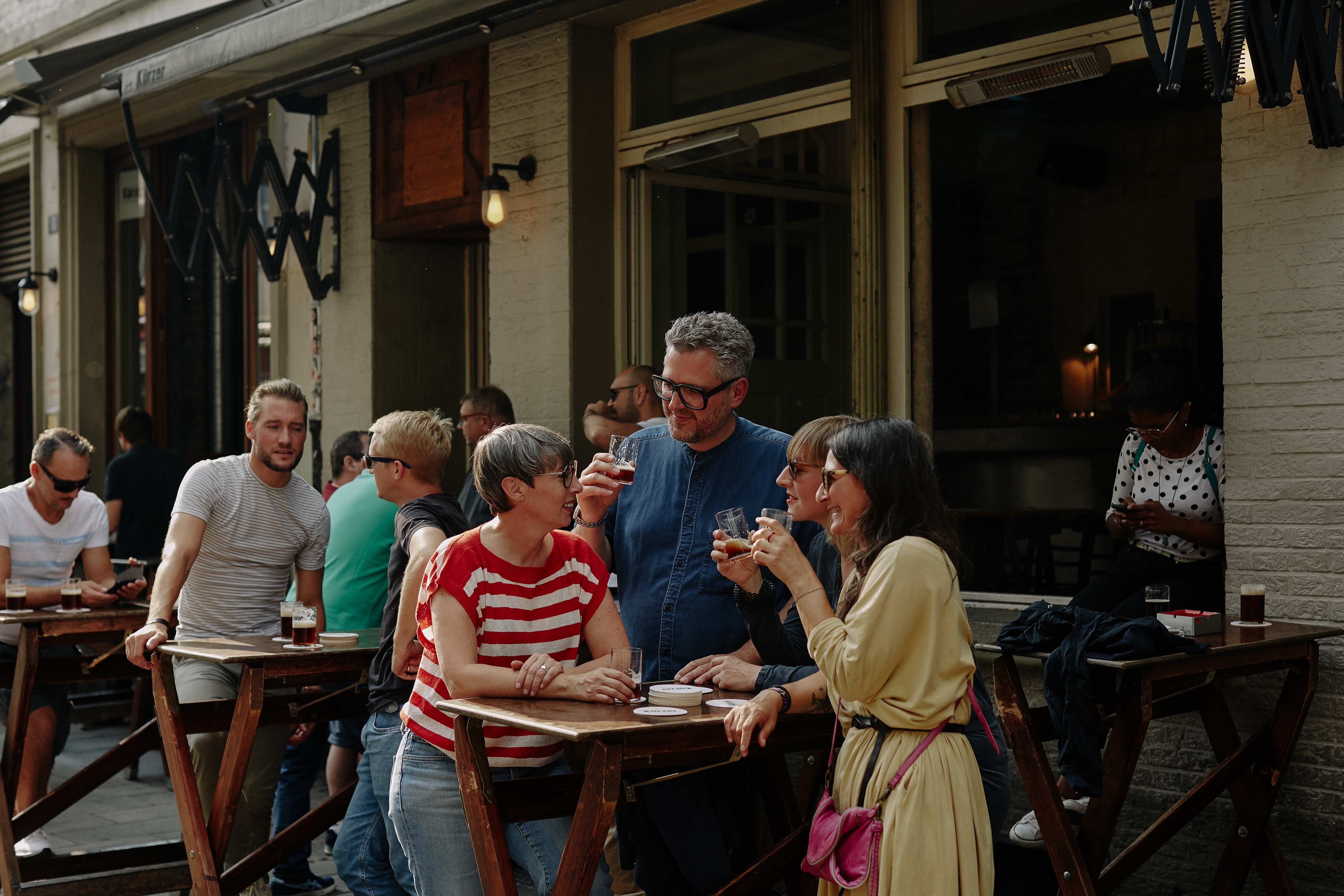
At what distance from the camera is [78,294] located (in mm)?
11242

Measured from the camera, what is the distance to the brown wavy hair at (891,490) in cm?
306

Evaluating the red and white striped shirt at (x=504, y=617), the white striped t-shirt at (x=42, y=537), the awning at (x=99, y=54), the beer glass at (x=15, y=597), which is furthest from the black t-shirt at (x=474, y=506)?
the awning at (x=99, y=54)

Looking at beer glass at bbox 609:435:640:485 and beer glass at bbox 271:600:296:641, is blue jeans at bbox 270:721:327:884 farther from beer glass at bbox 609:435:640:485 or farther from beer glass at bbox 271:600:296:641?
beer glass at bbox 609:435:640:485

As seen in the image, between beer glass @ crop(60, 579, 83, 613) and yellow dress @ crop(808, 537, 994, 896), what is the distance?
385 cm

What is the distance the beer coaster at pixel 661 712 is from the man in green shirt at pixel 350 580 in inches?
90.6

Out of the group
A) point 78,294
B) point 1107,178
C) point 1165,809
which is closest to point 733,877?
point 1165,809

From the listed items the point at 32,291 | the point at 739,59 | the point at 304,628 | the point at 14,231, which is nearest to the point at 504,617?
the point at 304,628

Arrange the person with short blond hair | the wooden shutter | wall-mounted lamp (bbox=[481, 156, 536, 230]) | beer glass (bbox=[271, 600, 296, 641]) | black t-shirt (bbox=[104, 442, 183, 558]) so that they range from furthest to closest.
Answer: the wooden shutter → black t-shirt (bbox=[104, 442, 183, 558]) → wall-mounted lamp (bbox=[481, 156, 536, 230]) → beer glass (bbox=[271, 600, 296, 641]) → the person with short blond hair

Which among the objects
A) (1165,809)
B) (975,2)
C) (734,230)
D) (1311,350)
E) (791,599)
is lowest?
(1165,809)

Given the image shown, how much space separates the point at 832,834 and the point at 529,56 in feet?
17.9

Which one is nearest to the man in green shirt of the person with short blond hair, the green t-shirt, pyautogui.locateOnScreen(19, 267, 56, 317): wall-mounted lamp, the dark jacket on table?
the green t-shirt

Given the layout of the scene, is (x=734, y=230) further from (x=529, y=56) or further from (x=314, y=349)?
(x=314, y=349)

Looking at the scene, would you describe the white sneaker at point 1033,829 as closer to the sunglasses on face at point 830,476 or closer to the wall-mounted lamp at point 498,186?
the sunglasses on face at point 830,476

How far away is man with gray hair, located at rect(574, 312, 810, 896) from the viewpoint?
3725mm
